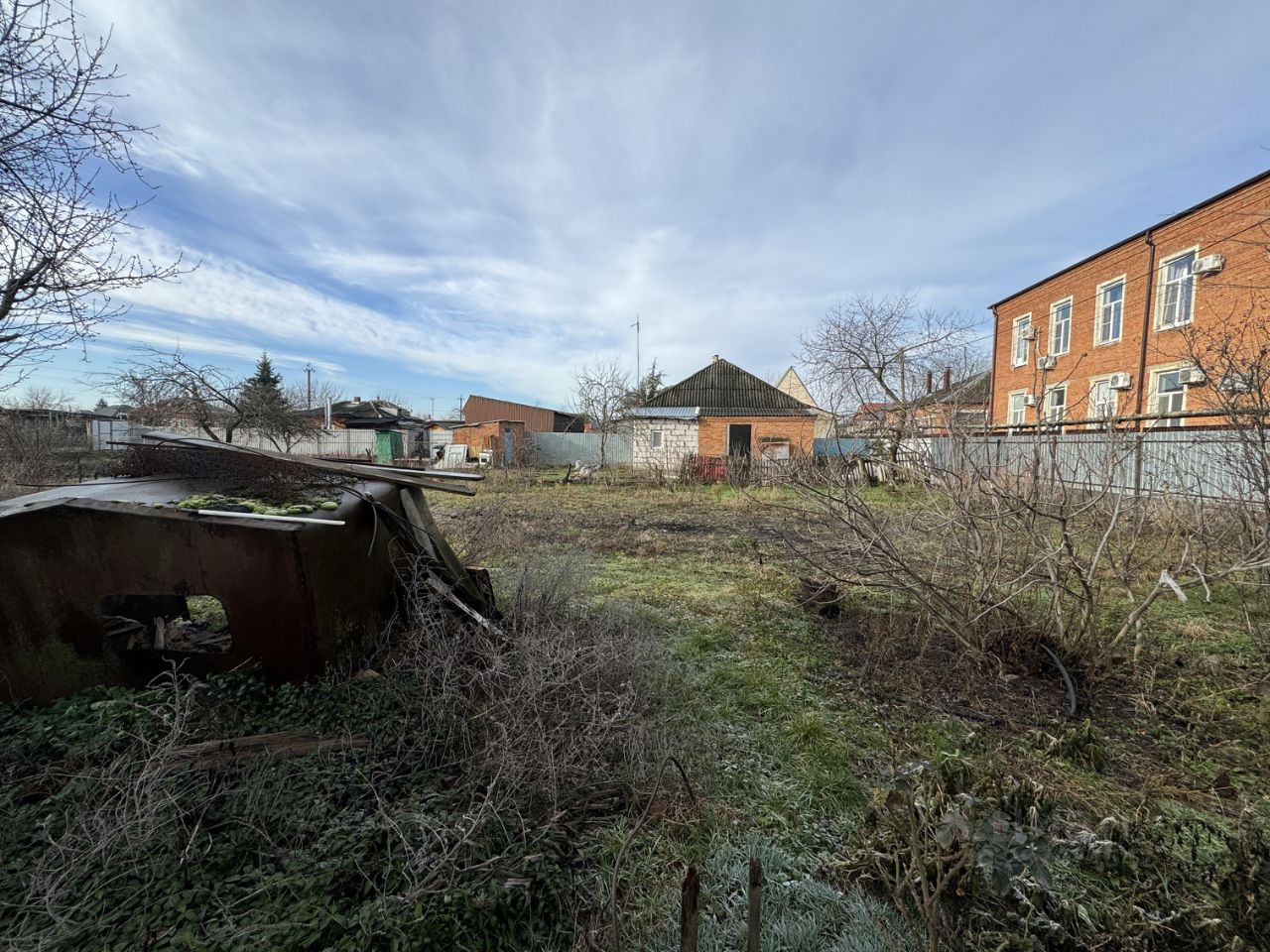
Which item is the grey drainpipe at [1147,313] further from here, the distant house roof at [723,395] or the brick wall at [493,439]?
the brick wall at [493,439]

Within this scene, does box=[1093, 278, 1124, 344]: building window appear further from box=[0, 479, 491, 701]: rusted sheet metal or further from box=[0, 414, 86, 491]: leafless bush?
box=[0, 414, 86, 491]: leafless bush

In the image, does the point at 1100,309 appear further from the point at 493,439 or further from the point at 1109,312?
the point at 493,439

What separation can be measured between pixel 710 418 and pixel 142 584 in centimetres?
2021

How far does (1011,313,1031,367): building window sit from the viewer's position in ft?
67.5

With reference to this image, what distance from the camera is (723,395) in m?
23.8

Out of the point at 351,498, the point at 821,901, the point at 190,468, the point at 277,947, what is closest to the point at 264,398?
the point at 190,468

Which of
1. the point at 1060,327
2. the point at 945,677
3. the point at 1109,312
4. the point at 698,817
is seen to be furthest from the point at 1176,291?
the point at 698,817

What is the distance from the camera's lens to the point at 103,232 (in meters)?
4.44

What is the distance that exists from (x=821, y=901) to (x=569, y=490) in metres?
14.3

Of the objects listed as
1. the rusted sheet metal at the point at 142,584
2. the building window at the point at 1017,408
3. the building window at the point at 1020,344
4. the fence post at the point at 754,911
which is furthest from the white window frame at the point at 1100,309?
the rusted sheet metal at the point at 142,584

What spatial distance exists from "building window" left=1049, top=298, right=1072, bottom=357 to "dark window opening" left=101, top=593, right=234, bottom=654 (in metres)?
24.4

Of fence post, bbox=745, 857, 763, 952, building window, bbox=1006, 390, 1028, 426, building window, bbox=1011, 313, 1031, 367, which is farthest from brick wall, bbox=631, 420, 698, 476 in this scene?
fence post, bbox=745, 857, 763, 952

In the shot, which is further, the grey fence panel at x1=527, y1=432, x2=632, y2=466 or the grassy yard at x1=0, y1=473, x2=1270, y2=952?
the grey fence panel at x1=527, y1=432, x2=632, y2=466

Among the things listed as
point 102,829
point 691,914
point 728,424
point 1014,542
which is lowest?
point 102,829
